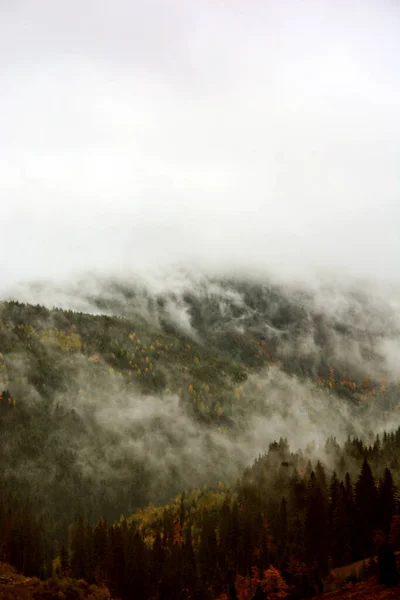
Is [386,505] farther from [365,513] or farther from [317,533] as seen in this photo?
[317,533]

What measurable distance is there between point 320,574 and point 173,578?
157 ft

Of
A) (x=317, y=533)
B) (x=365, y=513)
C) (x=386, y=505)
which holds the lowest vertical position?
(x=317, y=533)

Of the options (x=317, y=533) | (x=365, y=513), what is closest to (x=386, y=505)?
(x=365, y=513)

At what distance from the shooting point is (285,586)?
14250 cm

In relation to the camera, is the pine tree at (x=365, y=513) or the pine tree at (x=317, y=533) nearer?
the pine tree at (x=365, y=513)

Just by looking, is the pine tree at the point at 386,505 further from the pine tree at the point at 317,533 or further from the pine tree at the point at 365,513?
the pine tree at the point at 317,533

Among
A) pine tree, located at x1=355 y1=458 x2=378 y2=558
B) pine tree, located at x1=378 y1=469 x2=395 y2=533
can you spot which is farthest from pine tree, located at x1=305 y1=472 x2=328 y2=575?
pine tree, located at x1=378 y1=469 x2=395 y2=533

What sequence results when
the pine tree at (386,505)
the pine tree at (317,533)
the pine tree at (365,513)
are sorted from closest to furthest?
the pine tree at (365,513)
the pine tree at (386,505)
the pine tree at (317,533)

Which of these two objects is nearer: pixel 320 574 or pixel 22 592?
pixel 22 592

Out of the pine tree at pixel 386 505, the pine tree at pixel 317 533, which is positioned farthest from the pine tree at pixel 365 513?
the pine tree at pixel 317 533

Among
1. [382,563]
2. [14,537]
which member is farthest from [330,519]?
[14,537]

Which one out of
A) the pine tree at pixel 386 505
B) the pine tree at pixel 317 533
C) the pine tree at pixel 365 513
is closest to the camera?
the pine tree at pixel 365 513

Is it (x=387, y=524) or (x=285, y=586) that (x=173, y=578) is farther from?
(x=387, y=524)

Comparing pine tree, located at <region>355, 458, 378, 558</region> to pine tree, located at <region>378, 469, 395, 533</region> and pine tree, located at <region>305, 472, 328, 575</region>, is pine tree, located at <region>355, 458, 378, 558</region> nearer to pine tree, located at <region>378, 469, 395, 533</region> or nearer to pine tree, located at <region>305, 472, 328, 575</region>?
pine tree, located at <region>378, 469, 395, 533</region>
